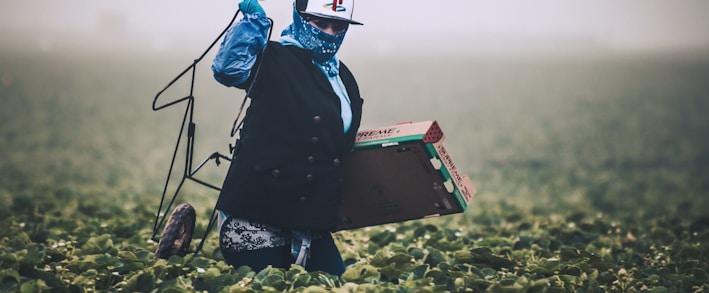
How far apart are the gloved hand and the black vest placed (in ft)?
0.71

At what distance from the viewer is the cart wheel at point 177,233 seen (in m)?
4.26

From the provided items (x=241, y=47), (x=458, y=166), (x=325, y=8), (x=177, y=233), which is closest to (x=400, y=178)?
(x=325, y=8)

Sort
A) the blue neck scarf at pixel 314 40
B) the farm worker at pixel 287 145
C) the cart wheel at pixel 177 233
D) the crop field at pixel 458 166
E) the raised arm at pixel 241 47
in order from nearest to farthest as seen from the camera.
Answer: the raised arm at pixel 241 47 < the farm worker at pixel 287 145 < the blue neck scarf at pixel 314 40 < the cart wheel at pixel 177 233 < the crop field at pixel 458 166

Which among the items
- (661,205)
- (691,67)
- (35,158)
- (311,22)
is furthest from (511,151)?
(311,22)

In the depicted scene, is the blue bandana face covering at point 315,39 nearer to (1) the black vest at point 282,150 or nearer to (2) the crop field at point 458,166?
(1) the black vest at point 282,150

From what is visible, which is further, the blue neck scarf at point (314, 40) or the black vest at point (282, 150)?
the blue neck scarf at point (314, 40)

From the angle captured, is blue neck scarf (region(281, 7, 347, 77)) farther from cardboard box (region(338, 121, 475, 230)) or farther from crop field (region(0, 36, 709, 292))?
crop field (region(0, 36, 709, 292))

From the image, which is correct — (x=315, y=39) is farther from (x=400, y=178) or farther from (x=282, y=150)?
(x=400, y=178)

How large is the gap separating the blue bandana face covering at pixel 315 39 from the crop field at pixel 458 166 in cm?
111

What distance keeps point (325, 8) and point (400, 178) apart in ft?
3.22

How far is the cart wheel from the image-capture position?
4258mm

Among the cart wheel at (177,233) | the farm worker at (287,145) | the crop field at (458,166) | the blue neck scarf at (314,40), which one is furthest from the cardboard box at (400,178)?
the cart wheel at (177,233)

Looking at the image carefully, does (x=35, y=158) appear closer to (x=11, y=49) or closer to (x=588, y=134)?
(x=588, y=134)

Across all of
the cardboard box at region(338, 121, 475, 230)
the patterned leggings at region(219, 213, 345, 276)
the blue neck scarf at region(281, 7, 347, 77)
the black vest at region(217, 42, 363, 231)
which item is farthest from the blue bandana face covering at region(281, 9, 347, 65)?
the patterned leggings at region(219, 213, 345, 276)
